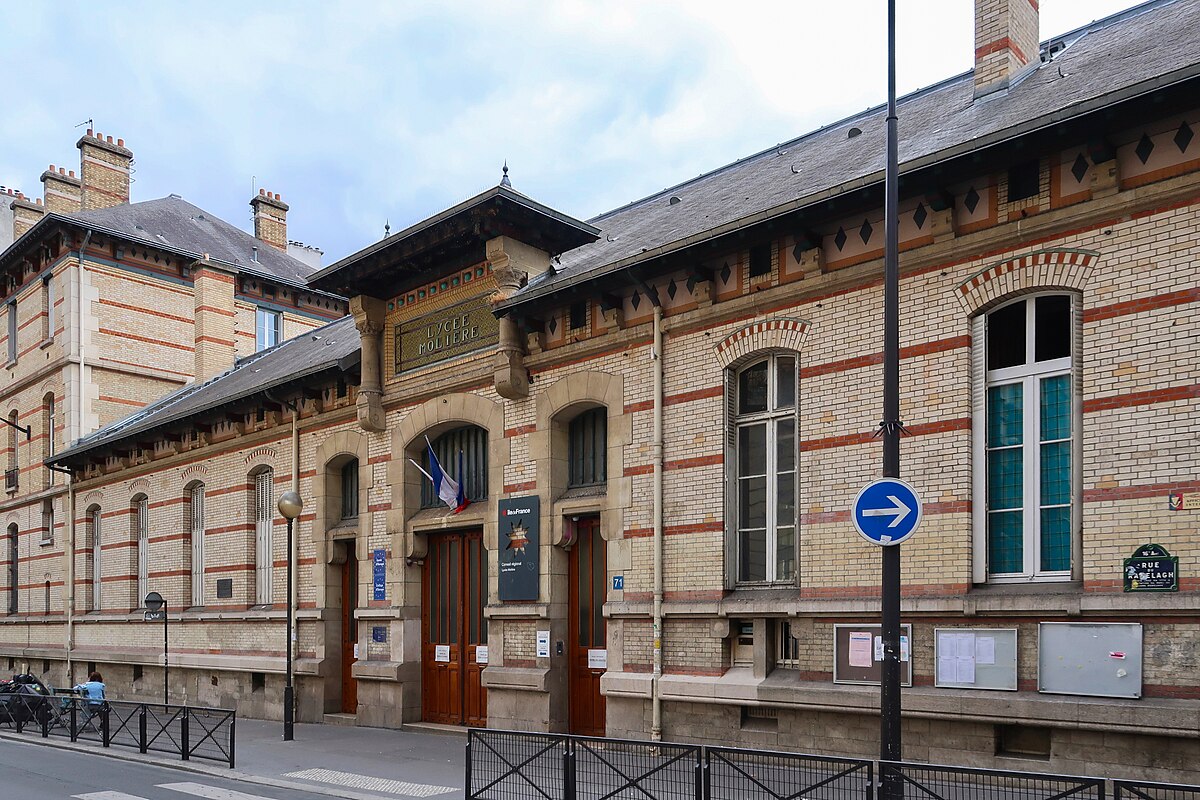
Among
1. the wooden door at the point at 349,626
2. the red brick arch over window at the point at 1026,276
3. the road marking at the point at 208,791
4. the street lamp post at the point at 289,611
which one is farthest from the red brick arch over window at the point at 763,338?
the wooden door at the point at 349,626

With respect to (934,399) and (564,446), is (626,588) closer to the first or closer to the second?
(564,446)

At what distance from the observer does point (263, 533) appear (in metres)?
21.6

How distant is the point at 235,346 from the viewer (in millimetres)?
31375

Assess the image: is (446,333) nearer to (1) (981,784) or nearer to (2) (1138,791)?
(1) (981,784)

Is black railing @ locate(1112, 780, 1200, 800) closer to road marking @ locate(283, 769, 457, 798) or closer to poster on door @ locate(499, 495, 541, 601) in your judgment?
road marking @ locate(283, 769, 457, 798)

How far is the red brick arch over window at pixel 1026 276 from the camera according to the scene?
33.4ft

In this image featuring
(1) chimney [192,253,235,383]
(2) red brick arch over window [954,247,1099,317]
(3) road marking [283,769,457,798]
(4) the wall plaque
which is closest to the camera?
(4) the wall plaque

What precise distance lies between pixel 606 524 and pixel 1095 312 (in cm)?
676

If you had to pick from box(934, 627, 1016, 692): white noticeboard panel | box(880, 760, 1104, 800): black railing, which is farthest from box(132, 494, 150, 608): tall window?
box(880, 760, 1104, 800): black railing

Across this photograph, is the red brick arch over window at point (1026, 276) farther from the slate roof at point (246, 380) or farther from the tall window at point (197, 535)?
the tall window at point (197, 535)

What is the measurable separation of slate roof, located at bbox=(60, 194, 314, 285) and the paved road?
17.5m

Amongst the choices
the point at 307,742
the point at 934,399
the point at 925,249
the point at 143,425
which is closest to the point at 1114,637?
the point at 934,399

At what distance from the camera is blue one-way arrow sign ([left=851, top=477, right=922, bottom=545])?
27.4 ft

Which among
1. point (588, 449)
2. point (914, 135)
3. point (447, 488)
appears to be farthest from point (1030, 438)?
point (447, 488)
